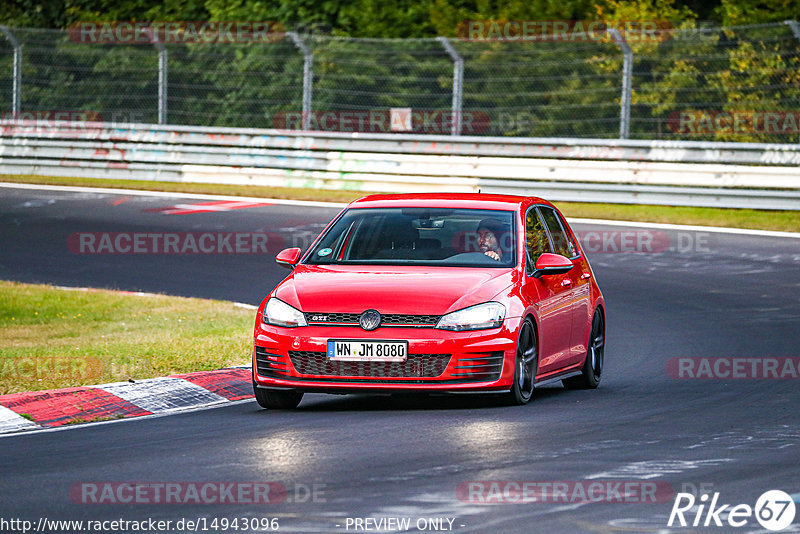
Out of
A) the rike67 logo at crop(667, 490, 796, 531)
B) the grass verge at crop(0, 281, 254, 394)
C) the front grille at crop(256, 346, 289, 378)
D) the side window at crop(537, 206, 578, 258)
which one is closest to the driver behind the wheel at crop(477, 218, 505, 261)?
the side window at crop(537, 206, 578, 258)

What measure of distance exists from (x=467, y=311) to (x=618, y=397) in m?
1.61

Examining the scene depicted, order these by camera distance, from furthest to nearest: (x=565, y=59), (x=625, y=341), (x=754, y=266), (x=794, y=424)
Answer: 1. (x=565, y=59)
2. (x=754, y=266)
3. (x=625, y=341)
4. (x=794, y=424)

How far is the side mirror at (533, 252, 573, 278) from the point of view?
1010 centimetres

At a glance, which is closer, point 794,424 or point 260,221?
point 794,424

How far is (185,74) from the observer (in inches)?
1121

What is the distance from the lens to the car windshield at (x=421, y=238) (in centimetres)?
1024

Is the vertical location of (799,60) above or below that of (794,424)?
above

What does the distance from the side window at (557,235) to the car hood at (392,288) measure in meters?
1.27

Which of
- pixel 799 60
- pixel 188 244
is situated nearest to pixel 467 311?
pixel 188 244

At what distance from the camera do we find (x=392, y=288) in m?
9.45

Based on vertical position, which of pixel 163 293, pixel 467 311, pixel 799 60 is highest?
pixel 799 60

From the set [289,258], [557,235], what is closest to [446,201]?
[557,235]

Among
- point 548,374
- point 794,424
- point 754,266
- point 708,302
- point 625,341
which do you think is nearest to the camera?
point 794,424

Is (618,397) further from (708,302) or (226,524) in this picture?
(708,302)
